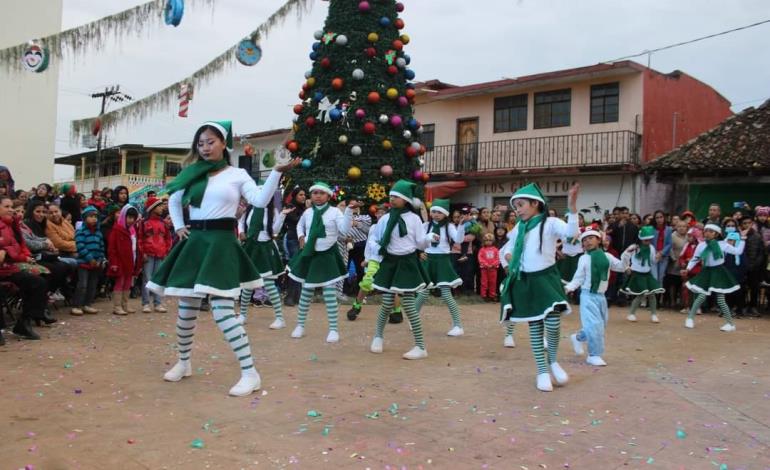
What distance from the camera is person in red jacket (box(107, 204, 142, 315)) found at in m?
9.59

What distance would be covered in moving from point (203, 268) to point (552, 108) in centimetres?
2002

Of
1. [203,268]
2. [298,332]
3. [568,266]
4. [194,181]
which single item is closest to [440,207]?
[298,332]

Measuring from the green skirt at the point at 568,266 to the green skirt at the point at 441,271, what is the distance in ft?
8.79

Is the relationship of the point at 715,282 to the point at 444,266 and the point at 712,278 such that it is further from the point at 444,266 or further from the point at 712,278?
the point at 444,266

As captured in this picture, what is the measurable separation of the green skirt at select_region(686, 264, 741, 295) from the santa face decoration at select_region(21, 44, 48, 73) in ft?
36.3

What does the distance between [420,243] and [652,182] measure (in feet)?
51.9

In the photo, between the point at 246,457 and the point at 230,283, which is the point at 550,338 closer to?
the point at 230,283

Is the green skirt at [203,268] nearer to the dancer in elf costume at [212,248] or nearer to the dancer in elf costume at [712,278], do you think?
the dancer in elf costume at [212,248]

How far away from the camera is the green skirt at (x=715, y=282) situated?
1041cm

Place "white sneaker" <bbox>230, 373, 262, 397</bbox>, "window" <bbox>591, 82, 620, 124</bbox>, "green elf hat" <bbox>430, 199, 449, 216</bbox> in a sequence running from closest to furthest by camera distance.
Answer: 1. "white sneaker" <bbox>230, 373, 262, 397</bbox>
2. "green elf hat" <bbox>430, 199, 449, 216</bbox>
3. "window" <bbox>591, 82, 620, 124</bbox>

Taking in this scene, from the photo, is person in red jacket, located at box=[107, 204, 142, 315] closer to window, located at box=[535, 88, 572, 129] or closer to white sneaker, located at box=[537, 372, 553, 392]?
white sneaker, located at box=[537, 372, 553, 392]

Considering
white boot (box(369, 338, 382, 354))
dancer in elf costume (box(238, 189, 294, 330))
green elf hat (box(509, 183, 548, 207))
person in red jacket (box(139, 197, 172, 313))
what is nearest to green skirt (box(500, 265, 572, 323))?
green elf hat (box(509, 183, 548, 207))

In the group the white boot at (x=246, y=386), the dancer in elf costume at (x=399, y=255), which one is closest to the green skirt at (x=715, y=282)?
the dancer in elf costume at (x=399, y=255)

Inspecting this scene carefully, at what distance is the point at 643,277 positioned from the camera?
11.5 m
